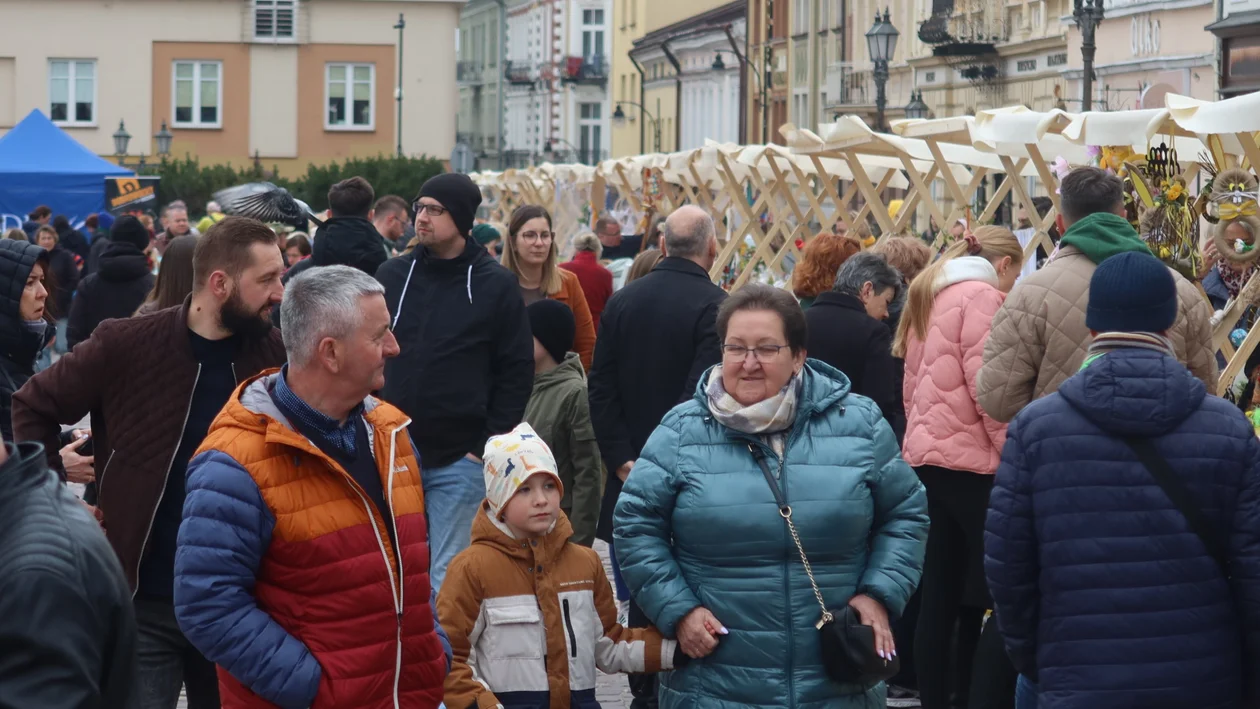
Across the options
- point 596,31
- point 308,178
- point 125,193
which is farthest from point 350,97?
point 125,193

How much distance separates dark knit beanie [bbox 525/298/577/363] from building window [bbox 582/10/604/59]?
80541 mm

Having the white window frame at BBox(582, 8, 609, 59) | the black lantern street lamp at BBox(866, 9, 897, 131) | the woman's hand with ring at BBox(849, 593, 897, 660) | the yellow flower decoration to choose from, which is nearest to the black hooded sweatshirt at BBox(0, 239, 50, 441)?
the woman's hand with ring at BBox(849, 593, 897, 660)

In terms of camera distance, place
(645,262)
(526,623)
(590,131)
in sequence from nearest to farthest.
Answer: (526,623) < (645,262) < (590,131)

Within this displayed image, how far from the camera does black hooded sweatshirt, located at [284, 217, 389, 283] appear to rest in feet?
31.7

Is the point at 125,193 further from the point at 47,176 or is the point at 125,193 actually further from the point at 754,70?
the point at 754,70

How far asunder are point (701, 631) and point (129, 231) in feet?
25.7

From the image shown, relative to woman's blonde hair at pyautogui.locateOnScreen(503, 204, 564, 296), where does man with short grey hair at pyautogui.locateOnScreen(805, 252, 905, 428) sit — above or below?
below

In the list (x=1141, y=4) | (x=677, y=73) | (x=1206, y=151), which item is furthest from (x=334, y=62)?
(x=1206, y=151)

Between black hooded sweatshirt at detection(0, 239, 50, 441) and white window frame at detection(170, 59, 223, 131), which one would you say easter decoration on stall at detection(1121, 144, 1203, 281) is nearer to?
black hooded sweatshirt at detection(0, 239, 50, 441)

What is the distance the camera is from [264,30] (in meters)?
64.4

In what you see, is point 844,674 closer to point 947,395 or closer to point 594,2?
point 947,395

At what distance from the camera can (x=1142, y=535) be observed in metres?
4.29

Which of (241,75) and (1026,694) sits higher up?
(241,75)

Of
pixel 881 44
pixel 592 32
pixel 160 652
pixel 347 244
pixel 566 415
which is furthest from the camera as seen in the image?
pixel 592 32
